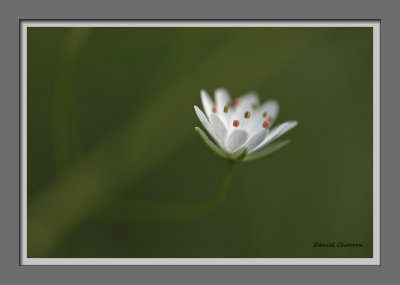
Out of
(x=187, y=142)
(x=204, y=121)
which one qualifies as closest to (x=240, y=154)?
(x=204, y=121)

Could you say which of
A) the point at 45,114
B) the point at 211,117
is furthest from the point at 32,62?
the point at 211,117

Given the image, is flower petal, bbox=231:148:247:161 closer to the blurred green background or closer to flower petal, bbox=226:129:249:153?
flower petal, bbox=226:129:249:153

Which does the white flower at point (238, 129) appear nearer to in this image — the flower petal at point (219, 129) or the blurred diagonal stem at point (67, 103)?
the flower petal at point (219, 129)

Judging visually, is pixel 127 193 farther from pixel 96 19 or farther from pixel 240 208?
pixel 96 19

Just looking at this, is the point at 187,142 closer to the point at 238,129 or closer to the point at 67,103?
the point at 67,103

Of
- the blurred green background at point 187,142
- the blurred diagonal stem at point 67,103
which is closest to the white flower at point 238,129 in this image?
the blurred green background at point 187,142

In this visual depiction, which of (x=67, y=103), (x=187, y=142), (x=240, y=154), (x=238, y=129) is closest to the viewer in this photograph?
(x=238, y=129)
